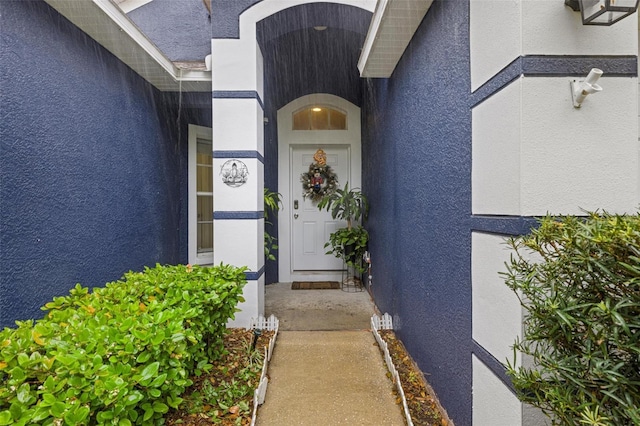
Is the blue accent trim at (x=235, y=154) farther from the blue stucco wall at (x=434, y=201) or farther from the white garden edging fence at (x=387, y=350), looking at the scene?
the white garden edging fence at (x=387, y=350)

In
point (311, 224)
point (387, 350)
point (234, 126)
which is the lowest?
point (387, 350)

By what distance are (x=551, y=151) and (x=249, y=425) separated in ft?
6.42

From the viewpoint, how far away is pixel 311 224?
18.1ft

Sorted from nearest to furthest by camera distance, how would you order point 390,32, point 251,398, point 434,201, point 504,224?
point 504,224 → point 434,201 → point 251,398 → point 390,32

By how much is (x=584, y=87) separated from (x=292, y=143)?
4518 millimetres

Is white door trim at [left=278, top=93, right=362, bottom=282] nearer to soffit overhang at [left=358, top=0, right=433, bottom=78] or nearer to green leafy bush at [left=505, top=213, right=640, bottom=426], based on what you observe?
soffit overhang at [left=358, top=0, right=433, bottom=78]

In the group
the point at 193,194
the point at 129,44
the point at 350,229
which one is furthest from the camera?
the point at 350,229

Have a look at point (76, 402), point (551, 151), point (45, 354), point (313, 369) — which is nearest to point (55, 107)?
point (45, 354)

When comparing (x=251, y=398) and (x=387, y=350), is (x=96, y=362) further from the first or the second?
(x=387, y=350)

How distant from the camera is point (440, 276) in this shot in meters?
1.95

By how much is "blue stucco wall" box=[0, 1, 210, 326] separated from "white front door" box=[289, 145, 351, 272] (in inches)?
87.4

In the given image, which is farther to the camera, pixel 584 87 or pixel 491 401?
pixel 491 401

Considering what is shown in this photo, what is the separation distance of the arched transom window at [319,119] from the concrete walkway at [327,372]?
2.83m

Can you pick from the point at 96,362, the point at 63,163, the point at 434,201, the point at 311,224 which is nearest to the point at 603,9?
the point at 434,201
